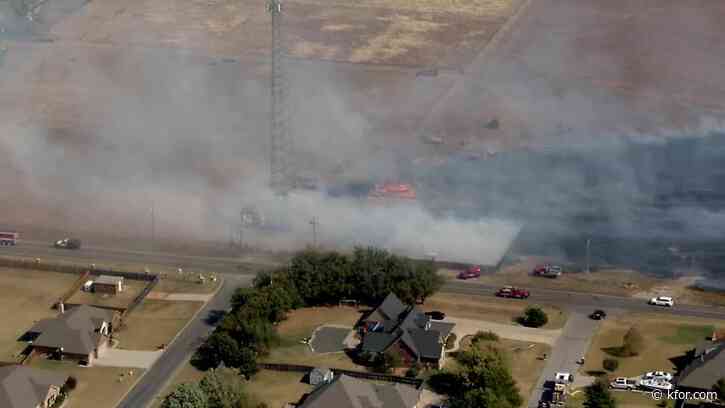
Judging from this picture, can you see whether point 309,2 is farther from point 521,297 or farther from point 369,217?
point 521,297

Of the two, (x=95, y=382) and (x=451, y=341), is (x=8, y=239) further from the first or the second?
(x=451, y=341)

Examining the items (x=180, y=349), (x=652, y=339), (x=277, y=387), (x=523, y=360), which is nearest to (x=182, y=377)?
(x=180, y=349)

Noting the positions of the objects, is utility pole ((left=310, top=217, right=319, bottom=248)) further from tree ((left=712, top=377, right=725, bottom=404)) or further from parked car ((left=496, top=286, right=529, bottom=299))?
tree ((left=712, top=377, right=725, bottom=404))

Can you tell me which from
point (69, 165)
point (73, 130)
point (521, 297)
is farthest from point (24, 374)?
point (73, 130)

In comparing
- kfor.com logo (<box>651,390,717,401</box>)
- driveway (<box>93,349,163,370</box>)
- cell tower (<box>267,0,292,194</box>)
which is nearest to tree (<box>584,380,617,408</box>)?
kfor.com logo (<box>651,390,717,401</box>)

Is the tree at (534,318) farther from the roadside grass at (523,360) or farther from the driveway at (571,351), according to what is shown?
the roadside grass at (523,360)
